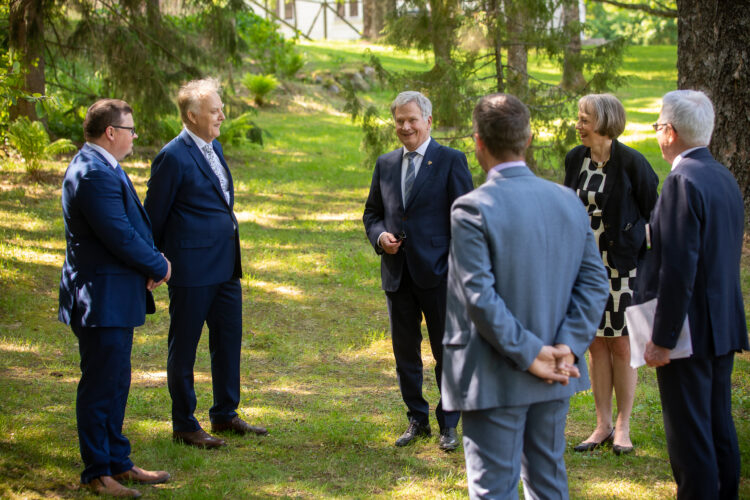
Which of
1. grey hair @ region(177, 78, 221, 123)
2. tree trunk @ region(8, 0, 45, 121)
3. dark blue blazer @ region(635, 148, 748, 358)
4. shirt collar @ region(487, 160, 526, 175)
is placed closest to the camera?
shirt collar @ region(487, 160, 526, 175)

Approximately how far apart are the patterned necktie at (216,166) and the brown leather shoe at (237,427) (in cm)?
149

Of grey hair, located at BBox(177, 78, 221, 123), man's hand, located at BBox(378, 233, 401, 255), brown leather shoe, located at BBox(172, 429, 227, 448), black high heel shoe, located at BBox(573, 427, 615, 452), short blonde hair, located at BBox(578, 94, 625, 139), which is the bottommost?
black high heel shoe, located at BBox(573, 427, 615, 452)

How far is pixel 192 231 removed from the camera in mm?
4719

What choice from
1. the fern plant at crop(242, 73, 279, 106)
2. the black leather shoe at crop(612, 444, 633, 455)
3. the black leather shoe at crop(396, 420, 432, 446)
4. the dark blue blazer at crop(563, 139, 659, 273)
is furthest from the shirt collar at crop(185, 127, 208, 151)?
the fern plant at crop(242, 73, 279, 106)

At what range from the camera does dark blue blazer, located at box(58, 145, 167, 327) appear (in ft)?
13.0

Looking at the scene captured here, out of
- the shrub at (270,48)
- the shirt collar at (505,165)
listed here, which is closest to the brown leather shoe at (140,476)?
the shirt collar at (505,165)

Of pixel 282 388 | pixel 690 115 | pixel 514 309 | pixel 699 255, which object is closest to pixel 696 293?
pixel 699 255

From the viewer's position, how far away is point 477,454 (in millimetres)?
2965

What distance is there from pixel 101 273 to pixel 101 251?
118mm

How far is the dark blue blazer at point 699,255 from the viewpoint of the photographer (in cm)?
337

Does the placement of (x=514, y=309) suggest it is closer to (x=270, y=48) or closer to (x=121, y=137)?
(x=121, y=137)

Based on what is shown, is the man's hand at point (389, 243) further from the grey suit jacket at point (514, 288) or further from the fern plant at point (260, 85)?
the fern plant at point (260, 85)

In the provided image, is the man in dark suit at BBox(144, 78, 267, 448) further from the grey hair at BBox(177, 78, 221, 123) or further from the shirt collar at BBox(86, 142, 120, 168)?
the shirt collar at BBox(86, 142, 120, 168)

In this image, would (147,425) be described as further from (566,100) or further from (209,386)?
(566,100)
